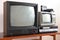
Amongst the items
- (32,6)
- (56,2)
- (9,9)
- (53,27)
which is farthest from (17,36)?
(56,2)

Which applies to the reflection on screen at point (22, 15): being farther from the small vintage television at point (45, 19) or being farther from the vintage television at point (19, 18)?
the small vintage television at point (45, 19)

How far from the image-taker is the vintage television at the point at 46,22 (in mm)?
1675

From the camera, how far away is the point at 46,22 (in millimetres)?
1726

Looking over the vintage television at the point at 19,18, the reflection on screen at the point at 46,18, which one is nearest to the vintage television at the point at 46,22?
the reflection on screen at the point at 46,18

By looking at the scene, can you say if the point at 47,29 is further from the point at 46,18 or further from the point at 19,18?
the point at 19,18

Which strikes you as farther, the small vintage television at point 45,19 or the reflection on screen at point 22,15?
the small vintage television at point 45,19

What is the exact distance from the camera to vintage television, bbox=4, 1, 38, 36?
143cm

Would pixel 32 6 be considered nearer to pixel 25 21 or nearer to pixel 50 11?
pixel 25 21

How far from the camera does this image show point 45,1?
7.30ft

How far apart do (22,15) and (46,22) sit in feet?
1.34

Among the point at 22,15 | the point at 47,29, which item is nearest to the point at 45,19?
the point at 47,29

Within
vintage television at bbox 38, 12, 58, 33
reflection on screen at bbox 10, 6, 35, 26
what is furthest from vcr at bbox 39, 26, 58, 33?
reflection on screen at bbox 10, 6, 35, 26

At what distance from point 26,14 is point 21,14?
0.07 m

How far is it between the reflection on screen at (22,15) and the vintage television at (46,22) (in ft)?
0.47
